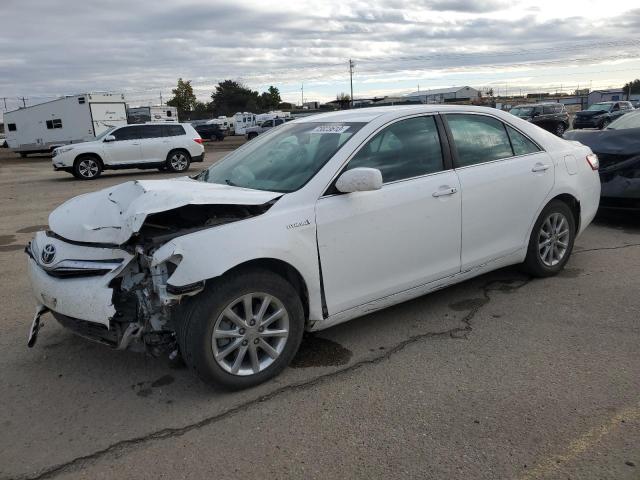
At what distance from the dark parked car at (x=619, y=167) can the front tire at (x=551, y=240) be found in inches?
84.6

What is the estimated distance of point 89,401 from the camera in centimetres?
332

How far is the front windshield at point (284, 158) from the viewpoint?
148 inches

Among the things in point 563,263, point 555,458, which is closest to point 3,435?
point 555,458

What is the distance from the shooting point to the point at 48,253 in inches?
138

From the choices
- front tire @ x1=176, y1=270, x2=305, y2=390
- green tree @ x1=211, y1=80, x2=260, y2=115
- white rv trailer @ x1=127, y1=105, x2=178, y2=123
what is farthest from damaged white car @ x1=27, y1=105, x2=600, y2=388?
green tree @ x1=211, y1=80, x2=260, y2=115

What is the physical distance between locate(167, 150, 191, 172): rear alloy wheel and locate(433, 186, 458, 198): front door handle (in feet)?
50.4

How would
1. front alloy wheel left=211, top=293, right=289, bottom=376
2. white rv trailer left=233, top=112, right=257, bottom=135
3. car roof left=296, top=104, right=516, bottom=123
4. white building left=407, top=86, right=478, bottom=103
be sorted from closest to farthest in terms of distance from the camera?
front alloy wheel left=211, top=293, right=289, bottom=376 < car roof left=296, top=104, right=516, bottom=123 < white building left=407, top=86, right=478, bottom=103 < white rv trailer left=233, top=112, right=257, bottom=135

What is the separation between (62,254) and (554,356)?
326 centimetres

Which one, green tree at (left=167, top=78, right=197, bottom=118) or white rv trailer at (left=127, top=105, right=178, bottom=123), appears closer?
white rv trailer at (left=127, top=105, right=178, bottom=123)

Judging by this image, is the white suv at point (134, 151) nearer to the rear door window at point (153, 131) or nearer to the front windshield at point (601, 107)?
the rear door window at point (153, 131)

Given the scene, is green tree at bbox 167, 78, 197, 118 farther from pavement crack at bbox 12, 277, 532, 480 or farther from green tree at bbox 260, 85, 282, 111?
pavement crack at bbox 12, 277, 532, 480

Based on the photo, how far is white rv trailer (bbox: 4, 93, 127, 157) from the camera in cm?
2789

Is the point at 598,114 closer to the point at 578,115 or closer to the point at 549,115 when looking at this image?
the point at 578,115

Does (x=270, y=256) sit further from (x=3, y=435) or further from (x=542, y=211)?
(x=542, y=211)
